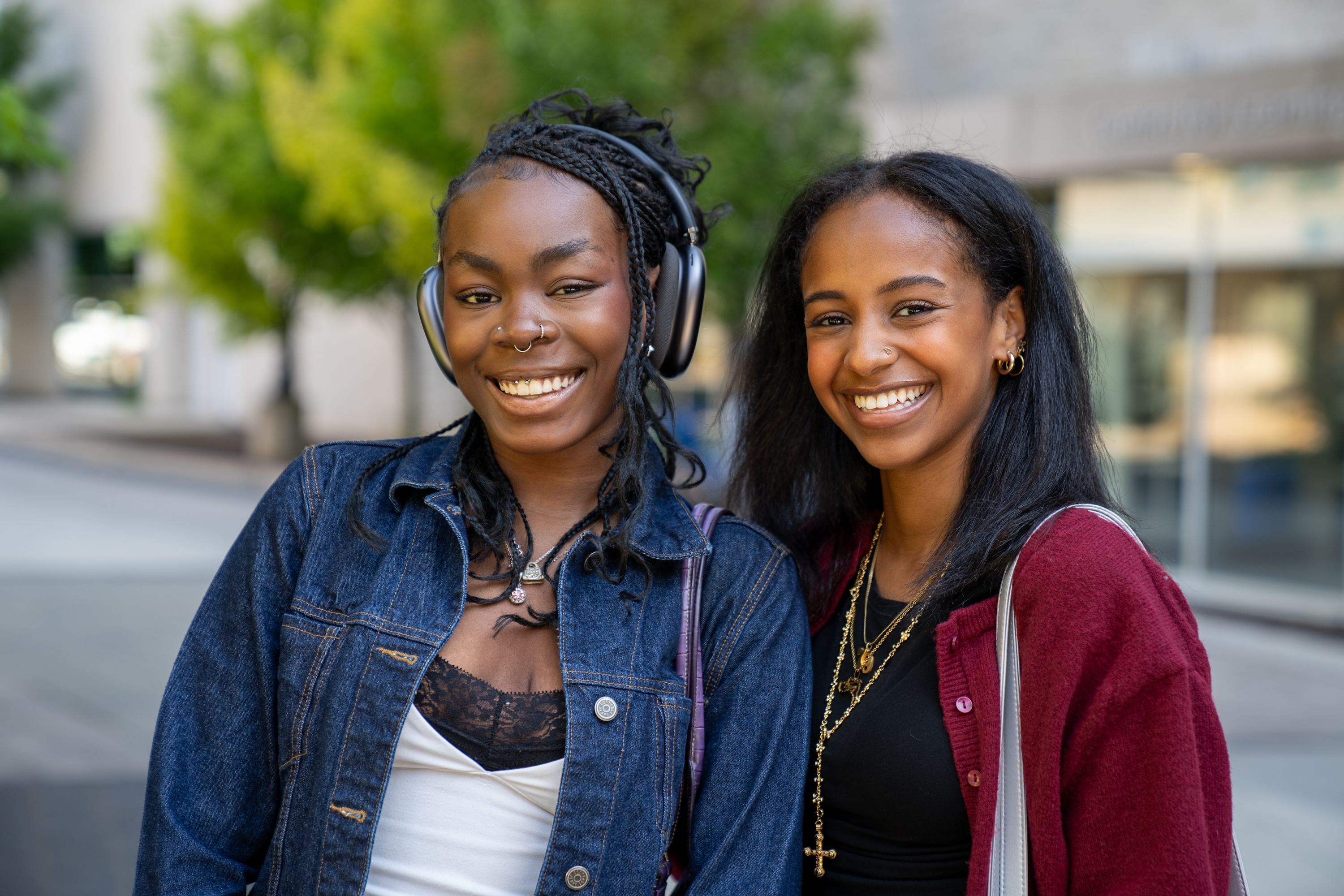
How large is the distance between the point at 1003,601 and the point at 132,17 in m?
29.1

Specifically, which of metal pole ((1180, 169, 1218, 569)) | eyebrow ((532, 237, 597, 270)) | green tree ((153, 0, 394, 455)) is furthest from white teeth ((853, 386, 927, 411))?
green tree ((153, 0, 394, 455))

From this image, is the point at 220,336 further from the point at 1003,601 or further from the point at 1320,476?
the point at 1003,601

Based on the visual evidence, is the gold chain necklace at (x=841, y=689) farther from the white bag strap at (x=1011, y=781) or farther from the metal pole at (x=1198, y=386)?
the metal pole at (x=1198, y=386)

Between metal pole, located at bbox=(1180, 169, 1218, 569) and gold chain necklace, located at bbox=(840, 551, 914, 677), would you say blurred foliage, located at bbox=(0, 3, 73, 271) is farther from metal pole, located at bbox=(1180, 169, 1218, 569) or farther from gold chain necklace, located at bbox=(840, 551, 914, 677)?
gold chain necklace, located at bbox=(840, 551, 914, 677)

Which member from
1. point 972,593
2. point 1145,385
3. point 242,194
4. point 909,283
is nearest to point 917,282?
point 909,283

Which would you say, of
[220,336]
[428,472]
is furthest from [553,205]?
[220,336]

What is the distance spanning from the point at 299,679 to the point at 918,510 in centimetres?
109

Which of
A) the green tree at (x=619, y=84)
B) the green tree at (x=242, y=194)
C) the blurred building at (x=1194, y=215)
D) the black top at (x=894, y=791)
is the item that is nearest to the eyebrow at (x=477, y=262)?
the black top at (x=894, y=791)

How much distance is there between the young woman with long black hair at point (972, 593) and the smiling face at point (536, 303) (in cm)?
40

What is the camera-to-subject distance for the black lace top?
1.83m

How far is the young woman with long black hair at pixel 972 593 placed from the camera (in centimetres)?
167

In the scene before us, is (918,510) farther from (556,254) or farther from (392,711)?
(392,711)

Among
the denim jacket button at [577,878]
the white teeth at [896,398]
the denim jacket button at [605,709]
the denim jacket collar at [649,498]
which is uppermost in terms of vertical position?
the white teeth at [896,398]

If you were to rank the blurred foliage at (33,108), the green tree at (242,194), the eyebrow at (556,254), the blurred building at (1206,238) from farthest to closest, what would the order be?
the blurred foliage at (33,108)
the green tree at (242,194)
the blurred building at (1206,238)
the eyebrow at (556,254)
